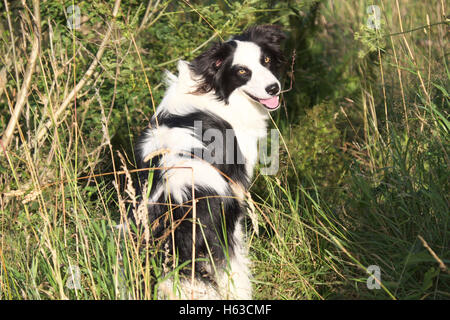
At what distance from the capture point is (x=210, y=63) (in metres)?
3.02

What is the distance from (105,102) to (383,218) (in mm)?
2095

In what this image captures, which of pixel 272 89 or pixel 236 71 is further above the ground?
pixel 236 71

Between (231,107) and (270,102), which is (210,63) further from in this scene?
(270,102)

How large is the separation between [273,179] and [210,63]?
0.80 m

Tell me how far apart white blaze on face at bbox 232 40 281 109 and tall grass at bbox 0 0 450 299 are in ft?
0.74

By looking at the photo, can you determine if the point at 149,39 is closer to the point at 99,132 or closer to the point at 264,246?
the point at 99,132

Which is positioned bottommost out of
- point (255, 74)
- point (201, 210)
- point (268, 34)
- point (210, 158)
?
point (201, 210)

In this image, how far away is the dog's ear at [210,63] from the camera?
9.85 ft

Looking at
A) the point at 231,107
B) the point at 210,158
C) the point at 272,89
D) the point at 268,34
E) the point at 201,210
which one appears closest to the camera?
A: the point at 201,210

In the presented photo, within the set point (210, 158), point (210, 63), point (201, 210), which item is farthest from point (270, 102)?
point (201, 210)

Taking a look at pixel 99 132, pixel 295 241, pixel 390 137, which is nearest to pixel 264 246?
pixel 295 241

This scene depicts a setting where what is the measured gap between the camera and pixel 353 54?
492 centimetres

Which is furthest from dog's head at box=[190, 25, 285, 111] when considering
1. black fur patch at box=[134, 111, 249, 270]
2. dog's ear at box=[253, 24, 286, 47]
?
black fur patch at box=[134, 111, 249, 270]

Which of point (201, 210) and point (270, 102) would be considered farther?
point (270, 102)
